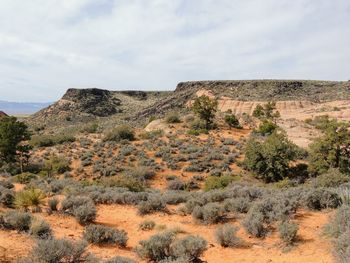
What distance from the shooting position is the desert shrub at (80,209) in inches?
467

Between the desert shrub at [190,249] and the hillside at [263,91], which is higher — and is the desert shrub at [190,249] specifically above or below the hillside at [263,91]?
below

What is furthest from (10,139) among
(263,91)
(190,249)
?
(263,91)

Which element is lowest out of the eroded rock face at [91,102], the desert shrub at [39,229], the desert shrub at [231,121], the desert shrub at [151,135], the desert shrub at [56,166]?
the desert shrub at [56,166]

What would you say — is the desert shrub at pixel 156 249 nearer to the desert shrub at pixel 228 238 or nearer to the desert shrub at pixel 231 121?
the desert shrub at pixel 228 238

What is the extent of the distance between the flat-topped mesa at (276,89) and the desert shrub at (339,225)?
69.3m

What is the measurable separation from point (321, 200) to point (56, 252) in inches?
345

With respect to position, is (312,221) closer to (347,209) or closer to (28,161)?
(347,209)

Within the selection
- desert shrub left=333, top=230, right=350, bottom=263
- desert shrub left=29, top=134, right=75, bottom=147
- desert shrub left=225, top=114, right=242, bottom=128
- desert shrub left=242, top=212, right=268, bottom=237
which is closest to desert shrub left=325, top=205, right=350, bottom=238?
desert shrub left=333, top=230, right=350, bottom=263

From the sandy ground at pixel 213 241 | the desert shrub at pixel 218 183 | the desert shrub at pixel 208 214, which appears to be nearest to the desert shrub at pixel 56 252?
the sandy ground at pixel 213 241

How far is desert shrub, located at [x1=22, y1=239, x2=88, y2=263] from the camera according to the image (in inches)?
275

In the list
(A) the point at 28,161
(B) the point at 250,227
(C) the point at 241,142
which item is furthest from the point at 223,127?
(B) the point at 250,227

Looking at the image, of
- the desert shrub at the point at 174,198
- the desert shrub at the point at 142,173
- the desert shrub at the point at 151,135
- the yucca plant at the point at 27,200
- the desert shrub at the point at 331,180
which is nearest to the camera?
the yucca plant at the point at 27,200

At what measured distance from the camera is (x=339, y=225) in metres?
9.12

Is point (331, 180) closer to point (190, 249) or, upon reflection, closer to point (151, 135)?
point (190, 249)
